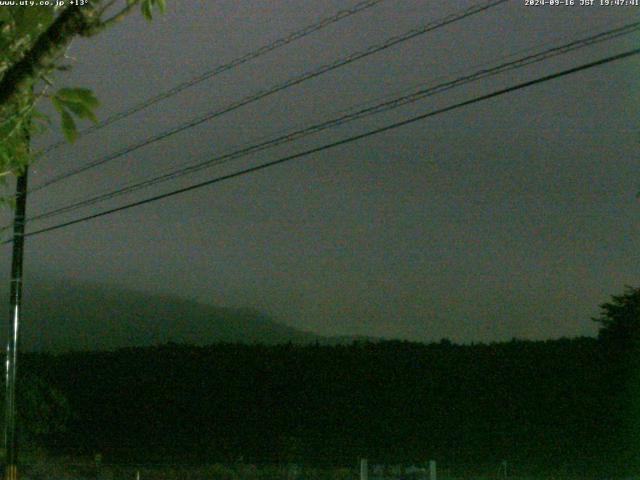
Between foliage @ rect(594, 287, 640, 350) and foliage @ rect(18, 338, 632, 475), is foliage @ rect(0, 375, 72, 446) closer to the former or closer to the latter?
foliage @ rect(18, 338, 632, 475)

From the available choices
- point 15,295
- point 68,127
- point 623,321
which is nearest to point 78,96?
point 68,127

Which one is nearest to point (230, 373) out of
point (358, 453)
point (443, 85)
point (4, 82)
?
point (358, 453)

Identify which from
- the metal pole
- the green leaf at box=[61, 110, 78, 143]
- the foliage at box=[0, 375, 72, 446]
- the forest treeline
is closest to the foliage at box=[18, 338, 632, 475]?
the forest treeline

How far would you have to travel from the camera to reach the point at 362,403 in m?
24.9

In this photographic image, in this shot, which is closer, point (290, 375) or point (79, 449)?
point (290, 375)

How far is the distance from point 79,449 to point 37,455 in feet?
4.37

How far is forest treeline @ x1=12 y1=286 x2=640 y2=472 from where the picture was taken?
23.0 m

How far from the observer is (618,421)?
22.6 m

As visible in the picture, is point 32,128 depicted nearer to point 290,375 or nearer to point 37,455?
point 290,375

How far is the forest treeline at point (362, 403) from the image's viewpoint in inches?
904

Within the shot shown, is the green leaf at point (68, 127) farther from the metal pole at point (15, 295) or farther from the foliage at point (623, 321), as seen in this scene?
the foliage at point (623, 321)

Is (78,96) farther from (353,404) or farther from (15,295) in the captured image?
(353,404)

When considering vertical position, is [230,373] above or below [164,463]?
above

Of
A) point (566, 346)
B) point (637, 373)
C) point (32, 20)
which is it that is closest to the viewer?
point (32, 20)
